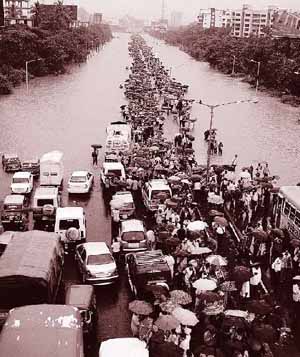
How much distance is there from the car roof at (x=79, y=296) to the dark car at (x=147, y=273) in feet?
5.53

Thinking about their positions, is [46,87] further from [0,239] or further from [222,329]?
[222,329]

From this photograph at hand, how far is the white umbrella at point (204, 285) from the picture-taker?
15.5 meters

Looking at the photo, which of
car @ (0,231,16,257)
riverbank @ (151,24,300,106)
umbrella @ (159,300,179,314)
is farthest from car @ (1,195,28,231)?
riverbank @ (151,24,300,106)

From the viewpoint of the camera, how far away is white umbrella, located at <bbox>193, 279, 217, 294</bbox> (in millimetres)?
15477

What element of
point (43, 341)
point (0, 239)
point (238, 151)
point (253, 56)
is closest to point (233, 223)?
point (0, 239)

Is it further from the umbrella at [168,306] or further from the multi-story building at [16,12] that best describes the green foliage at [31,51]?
the umbrella at [168,306]

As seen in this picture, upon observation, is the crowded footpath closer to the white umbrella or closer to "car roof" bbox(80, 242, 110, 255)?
the white umbrella

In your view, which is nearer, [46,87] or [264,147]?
[264,147]

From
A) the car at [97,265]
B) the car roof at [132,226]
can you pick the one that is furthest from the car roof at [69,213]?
the car at [97,265]

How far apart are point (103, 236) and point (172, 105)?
3539cm

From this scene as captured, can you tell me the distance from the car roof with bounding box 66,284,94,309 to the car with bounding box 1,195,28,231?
7796mm

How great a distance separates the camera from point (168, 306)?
1470 cm

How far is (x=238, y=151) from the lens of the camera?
39781 mm

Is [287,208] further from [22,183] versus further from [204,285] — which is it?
[22,183]
